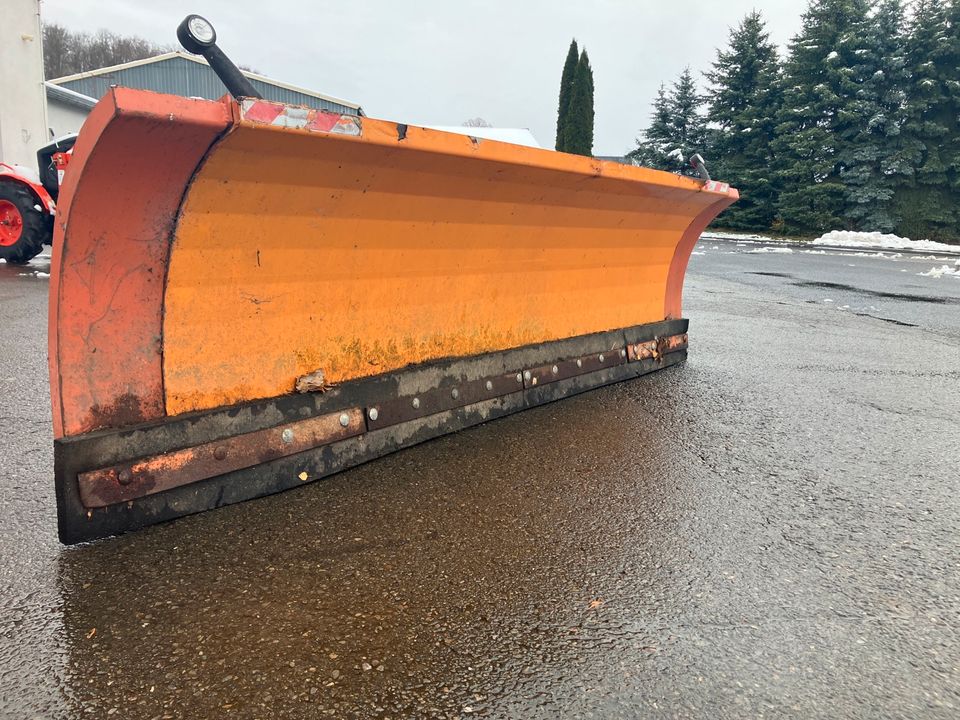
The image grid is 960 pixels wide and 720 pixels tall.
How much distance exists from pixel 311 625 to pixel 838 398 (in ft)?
11.1

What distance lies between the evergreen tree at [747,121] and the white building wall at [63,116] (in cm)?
2696

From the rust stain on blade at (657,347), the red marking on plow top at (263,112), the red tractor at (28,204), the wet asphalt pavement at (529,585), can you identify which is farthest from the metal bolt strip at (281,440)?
the red tractor at (28,204)

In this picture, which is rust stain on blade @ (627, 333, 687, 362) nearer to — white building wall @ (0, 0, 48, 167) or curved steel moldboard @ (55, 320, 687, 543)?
curved steel moldboard @ (55, 320, 687, 543)

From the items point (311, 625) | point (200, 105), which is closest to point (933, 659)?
point (311, 625)

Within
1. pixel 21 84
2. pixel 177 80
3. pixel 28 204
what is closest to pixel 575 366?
pixel 28 204

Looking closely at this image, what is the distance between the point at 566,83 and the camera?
130 feet

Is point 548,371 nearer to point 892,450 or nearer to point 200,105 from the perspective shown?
point 892,450

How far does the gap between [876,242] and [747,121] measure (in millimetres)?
9387

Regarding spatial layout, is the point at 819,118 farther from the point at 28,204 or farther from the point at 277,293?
the point at 277,293

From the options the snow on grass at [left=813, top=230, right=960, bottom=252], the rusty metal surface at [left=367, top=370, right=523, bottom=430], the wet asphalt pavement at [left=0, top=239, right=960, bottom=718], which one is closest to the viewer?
the wet asphalt pavement at [left=0, top=239, right=960, bottom=718]

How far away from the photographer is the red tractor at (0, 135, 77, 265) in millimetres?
8602

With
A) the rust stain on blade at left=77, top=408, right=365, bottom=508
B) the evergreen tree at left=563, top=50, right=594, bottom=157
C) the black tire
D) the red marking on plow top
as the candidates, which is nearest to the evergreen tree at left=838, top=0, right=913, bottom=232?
the evergreen tree at left=563, top=50, right=594, bottom=157

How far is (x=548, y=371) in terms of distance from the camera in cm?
351

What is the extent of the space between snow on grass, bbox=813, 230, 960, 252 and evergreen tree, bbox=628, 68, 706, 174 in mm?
9850
